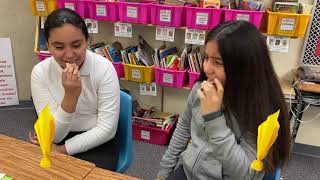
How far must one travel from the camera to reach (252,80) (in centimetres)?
101

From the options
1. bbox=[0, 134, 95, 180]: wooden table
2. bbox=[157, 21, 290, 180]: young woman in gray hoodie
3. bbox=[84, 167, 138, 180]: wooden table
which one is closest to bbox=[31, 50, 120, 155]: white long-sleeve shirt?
bbox=[0, 134, 95, 180]: wooden table

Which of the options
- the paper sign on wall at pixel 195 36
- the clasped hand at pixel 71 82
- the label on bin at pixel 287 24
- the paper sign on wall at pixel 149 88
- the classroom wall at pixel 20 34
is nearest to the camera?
the clasped hand at pixel 71 82

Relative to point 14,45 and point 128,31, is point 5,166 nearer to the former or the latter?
point 128,31

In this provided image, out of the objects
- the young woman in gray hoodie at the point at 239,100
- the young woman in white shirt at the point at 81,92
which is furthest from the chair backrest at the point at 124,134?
the young woman in gray hoodie at the point at 239,100

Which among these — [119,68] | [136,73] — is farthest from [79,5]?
[136,73]

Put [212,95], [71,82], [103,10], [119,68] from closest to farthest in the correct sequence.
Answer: [212,95]
[71,82]
[103,10]
[119,68]

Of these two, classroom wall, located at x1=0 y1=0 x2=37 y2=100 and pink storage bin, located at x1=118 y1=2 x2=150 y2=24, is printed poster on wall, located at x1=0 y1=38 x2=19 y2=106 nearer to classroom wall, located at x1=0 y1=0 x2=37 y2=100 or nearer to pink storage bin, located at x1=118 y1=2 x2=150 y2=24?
classroom wall, located at x1=0 y1=0 x2=37 y2=100

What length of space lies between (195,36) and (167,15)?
0.26 metres

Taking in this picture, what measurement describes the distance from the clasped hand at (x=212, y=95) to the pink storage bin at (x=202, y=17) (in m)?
1.20

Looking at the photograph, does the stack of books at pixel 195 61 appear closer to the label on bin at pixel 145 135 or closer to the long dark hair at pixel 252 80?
the label on bin at pixel 145 135

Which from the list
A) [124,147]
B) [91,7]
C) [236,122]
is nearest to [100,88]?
[124,147]

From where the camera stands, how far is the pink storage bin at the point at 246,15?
1.99 metres

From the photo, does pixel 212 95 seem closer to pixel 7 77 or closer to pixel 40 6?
pixel 40 6

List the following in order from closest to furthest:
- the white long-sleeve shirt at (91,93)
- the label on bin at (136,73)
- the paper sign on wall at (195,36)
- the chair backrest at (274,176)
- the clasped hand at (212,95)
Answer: the clasped hand at (212,95), the chair backrest at (274,176), the white long-sleeve shirt at (91,93), the paper sign on wall at (195,36), the label on bin at (136,73)
